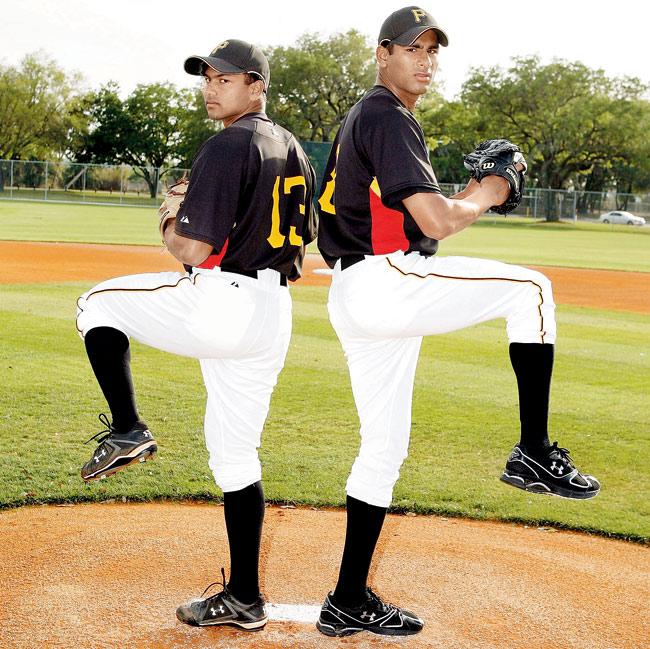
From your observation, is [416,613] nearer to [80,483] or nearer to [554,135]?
[80,483]

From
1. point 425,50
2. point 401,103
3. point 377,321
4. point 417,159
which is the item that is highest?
point 425,50

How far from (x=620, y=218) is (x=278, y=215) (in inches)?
2472

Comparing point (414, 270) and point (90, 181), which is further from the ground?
point (90, 181)

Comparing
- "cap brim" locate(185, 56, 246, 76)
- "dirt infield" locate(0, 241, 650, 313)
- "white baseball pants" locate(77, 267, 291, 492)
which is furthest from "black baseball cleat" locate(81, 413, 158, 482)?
"dirt infield" locate(0, 241, 650, 313)

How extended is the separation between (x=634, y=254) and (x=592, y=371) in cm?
2353

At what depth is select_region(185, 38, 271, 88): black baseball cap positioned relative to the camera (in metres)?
3.32

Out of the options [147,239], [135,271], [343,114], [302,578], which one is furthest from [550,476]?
[343,114]

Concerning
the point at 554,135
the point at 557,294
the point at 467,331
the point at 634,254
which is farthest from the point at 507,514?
the point at 554,135

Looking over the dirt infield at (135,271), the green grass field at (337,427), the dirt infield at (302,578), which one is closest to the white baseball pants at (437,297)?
the dirt infield at (302,578)

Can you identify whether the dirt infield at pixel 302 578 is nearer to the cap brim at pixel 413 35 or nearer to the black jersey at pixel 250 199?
the black jersey at pixel 250 199

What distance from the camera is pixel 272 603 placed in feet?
12.6

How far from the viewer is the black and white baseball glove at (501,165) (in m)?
3.23

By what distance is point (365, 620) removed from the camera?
11.7ft

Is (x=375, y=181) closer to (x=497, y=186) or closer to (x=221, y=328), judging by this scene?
(x=497, y=186)
